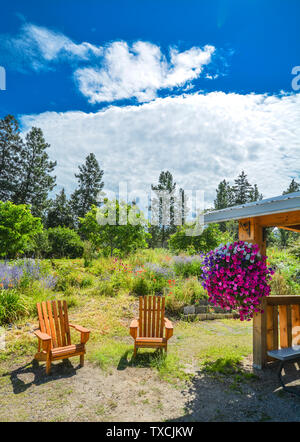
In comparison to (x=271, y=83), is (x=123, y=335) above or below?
below

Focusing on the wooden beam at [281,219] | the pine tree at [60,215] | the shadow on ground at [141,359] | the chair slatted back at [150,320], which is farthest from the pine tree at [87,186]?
the wooden beam at [281,219]

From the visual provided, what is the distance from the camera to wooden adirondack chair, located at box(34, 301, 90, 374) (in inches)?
129

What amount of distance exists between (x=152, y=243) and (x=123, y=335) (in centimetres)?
2120

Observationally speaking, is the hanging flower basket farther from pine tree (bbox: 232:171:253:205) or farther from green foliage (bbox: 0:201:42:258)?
pine tree (bbox: 232:171:253:205)

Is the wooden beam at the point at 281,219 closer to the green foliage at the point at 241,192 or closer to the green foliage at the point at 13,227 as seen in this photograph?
the green foliage at the point at 13,227

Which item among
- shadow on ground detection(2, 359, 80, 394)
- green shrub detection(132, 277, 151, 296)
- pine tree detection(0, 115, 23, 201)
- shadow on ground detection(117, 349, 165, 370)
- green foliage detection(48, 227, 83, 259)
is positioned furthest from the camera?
pine tree detection(0, 115, 23, 201)

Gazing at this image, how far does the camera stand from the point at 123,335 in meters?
4.67

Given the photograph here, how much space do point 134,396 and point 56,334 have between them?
1.51 meters

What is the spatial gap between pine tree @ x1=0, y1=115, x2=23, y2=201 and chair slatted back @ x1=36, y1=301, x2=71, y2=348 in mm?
20043

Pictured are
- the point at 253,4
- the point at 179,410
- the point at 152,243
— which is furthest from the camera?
the point at 152,243

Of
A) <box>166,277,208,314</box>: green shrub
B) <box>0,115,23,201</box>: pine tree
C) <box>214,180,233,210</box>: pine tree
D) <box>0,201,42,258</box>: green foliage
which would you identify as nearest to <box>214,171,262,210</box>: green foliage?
<box>214,180,233,210</box>: pine tree

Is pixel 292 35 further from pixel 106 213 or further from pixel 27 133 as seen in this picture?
pixel 27 133

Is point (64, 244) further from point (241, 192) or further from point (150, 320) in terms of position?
point (241, 192)

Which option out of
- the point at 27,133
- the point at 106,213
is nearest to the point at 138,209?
the point at 106,213
